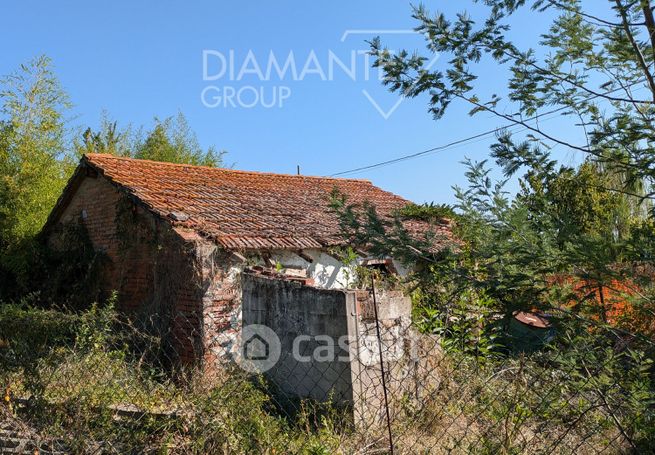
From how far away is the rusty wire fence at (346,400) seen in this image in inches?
136

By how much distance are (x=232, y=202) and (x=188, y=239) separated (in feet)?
10.1

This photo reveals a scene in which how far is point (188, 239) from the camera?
24.4 feet

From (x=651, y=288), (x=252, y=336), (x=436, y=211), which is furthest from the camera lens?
(x=436, y=211)

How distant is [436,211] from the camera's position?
11734 mm

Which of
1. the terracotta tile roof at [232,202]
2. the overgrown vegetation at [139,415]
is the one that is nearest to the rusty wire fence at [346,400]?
the overgrown vegetation at [139,415]

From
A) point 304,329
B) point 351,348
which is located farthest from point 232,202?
point 351,348

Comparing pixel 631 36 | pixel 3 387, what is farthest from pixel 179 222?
pixel 631 36

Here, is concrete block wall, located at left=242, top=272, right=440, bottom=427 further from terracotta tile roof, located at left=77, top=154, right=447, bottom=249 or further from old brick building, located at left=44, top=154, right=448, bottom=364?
terracotta tile roof, located at left=77, top=154, right=447, bottom=249

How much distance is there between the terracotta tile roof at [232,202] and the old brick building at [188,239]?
0.03 meters

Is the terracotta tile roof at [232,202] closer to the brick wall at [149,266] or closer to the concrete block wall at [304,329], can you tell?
the brick wall at [149,266]

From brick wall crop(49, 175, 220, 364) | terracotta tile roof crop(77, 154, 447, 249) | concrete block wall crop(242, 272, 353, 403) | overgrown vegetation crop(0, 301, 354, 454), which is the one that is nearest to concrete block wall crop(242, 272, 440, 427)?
concrete block wall crop(242, 272, 353, 403)

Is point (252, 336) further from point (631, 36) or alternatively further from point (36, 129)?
point (36, 129)

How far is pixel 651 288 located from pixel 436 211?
923 cm

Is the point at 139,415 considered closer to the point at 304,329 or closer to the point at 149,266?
the point at 304,329
